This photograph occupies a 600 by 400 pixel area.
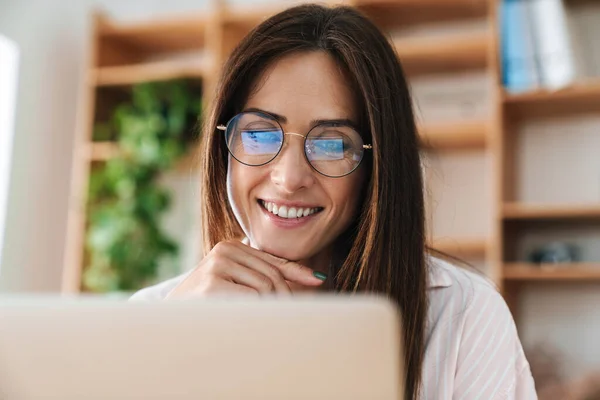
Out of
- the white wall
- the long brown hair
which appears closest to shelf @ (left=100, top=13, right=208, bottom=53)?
the white wall

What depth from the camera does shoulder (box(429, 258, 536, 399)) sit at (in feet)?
3.59

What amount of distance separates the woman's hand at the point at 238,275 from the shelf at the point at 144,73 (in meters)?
2.43

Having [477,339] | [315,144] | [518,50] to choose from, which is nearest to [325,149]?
[315,144]

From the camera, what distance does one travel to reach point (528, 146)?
10.4ft

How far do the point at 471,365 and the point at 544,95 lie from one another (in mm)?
2007

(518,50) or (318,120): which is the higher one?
(518,50)

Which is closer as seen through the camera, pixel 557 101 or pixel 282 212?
pixel 282 212

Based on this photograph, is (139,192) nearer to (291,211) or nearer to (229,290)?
(291,211)

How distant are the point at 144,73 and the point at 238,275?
8.70 ft

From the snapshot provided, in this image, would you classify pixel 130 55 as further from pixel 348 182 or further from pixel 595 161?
pixel 348 182

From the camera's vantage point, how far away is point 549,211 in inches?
112

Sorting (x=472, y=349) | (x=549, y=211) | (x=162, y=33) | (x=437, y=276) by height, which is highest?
(x=162, y=33)

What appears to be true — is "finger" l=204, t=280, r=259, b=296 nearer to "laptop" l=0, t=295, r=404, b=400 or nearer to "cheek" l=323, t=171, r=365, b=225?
"cheek" l=323, t=171, r=365, b=225

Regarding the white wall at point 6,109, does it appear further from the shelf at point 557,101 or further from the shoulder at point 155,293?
the shoulder at point 155,293
